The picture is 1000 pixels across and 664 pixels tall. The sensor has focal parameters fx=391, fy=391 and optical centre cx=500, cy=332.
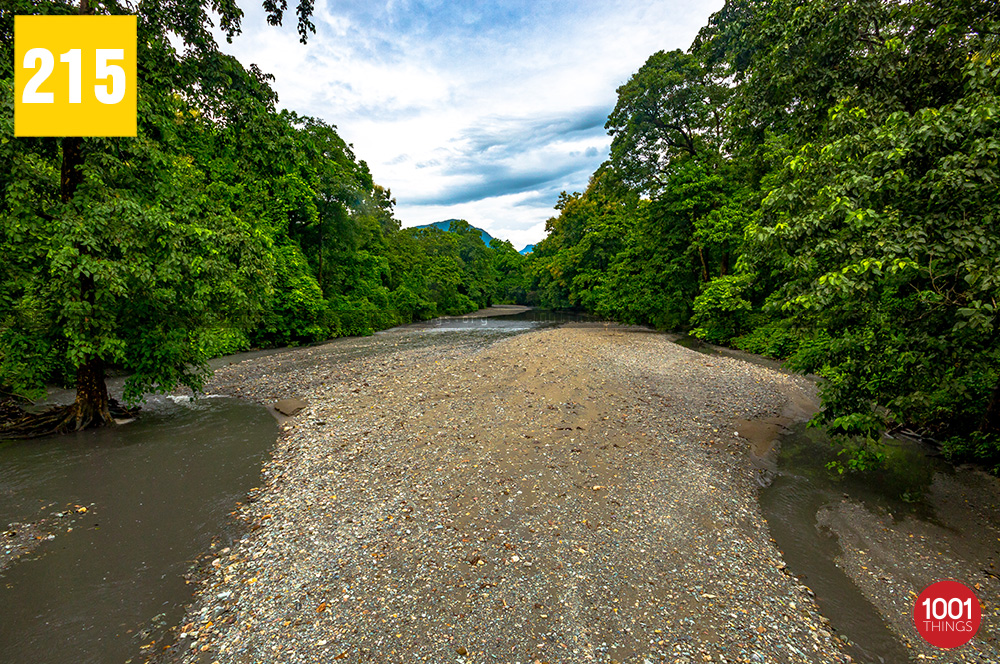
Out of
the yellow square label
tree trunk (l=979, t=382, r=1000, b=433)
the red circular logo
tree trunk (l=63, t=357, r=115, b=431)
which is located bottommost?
the red circular logo

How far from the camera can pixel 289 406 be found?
12.2m

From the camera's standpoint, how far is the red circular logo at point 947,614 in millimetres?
4488

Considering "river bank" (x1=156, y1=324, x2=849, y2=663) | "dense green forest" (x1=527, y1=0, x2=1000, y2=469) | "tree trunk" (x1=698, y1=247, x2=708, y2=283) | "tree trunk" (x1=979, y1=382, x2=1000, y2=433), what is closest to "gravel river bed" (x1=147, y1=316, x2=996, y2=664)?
"river bank" (x1=156, y1=324, x2=849, y2=663)

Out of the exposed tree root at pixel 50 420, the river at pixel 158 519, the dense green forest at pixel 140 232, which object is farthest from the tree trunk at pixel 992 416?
the exposed tree root at pixel 50 420

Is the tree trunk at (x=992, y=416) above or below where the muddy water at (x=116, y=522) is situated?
above

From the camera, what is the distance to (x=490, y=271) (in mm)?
86875

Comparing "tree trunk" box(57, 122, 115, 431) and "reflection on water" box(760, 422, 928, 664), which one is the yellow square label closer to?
"tree trunk" box(57, 122, 115, 431)

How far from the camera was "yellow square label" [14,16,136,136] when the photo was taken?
738 centimetres

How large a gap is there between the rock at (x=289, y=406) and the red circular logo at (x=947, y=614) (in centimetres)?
1346

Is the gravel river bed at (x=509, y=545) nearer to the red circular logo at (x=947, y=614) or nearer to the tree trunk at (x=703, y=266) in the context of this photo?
the red circular logo at (x=947, y=614)

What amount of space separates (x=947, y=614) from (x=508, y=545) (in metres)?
5.51

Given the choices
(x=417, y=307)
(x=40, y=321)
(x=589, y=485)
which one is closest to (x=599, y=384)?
(x=589, y=485)

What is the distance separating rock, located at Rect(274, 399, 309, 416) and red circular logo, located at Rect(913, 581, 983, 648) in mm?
13457

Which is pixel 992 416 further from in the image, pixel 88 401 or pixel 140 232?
pixel 88 401
